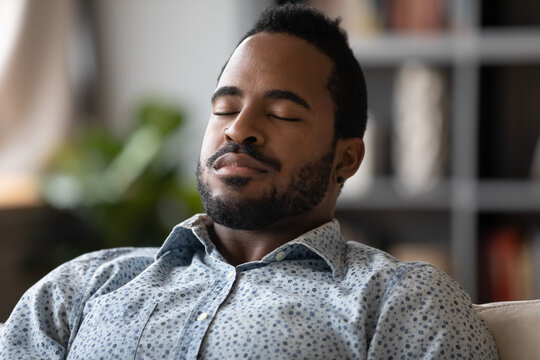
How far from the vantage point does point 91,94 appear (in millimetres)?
3971

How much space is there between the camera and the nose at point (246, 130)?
136cm

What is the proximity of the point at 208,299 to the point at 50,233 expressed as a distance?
6.97ft

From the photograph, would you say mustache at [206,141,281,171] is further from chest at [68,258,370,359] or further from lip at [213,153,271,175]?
chest at [68,258,370,359]

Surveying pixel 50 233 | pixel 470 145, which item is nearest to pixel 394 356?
pixel 470 145

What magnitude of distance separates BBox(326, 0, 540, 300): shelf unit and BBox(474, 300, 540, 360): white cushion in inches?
76.5

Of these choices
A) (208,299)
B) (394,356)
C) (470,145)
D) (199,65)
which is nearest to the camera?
(394,356)

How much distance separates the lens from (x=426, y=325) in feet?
3.85

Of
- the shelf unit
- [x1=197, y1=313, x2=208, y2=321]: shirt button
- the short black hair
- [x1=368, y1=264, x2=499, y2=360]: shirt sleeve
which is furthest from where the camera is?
the shelf unit

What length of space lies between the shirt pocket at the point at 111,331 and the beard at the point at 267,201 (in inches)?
7.2

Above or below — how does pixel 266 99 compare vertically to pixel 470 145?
above

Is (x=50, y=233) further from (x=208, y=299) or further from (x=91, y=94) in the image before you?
(x=208, y=299)

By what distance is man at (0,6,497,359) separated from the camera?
1.21 meters

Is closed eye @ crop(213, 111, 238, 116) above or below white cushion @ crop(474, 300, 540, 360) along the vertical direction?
above

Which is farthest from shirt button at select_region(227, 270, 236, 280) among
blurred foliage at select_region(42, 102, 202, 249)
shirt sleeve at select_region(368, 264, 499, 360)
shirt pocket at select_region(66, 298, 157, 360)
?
blurred foliage at select_region(42, 102, 202, 249)
